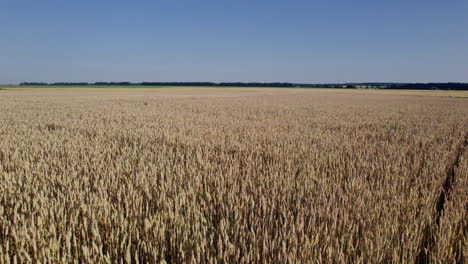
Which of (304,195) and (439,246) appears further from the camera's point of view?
(304,195)

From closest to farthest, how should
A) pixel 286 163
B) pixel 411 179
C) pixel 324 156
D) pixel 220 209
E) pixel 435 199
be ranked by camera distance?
pixel 220 209
pixel 435 199
pixel 411 179
pixel 286 163
pixel 324 156

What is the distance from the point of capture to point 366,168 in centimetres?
361

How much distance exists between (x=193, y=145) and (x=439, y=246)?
13.3 ft

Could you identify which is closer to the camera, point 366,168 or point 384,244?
point 384,244

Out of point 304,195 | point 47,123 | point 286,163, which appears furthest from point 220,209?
point 47,123

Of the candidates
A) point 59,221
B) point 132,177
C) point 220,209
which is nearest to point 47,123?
point 132,177

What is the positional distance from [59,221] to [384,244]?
88.3 inches

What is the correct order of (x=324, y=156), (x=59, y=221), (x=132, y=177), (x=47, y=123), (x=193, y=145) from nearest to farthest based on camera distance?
(x=59, y=221) → (x=132, y=177) → (x=324, y=156) → (x=193, y=145) → (x=47, y=123)

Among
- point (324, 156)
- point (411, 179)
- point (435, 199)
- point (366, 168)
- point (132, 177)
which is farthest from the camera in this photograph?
point (324, 156)

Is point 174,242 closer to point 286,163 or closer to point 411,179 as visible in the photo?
point 286,163

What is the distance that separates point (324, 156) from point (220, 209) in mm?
2524

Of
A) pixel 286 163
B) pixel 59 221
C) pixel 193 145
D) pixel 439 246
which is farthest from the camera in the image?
pixel 193 145

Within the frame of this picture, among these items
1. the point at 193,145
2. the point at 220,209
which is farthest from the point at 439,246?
the point at 193,145

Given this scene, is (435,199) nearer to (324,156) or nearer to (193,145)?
(324,156)
